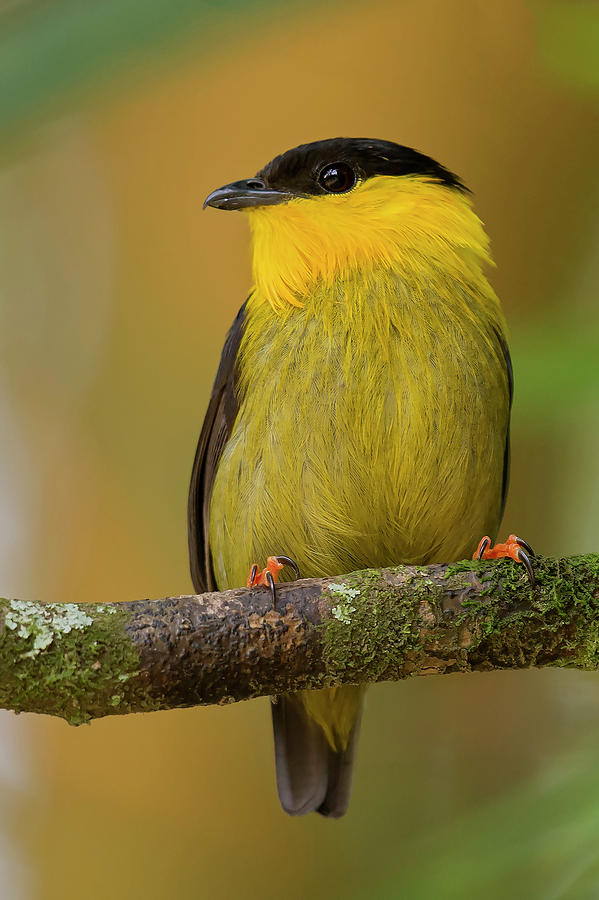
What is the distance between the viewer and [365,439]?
2.44m

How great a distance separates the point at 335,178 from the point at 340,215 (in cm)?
13

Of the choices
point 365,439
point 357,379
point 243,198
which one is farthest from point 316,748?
point 243,198

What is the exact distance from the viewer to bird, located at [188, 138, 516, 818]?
2.45 m

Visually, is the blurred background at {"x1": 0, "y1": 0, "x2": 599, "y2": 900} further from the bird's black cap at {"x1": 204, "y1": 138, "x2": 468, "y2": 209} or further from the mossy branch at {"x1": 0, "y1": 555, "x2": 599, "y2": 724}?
the mossy branch at {"x1": 0, "y1": 555, "x2": 599, "y2": 724}

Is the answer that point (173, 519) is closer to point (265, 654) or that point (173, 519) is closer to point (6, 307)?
point (6, 307)

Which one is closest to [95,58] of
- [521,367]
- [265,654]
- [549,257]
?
[521,367]

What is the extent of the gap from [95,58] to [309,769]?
243cm

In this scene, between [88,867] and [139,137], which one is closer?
[88,867]

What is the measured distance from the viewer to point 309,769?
303 cm

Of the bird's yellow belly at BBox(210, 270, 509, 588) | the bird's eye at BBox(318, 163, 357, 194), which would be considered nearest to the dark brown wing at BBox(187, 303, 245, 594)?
the bird's yellow belly at BBox(210, 270, 509, 588)

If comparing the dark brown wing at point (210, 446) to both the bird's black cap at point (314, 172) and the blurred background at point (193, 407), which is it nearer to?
the bird's black cap at point (314, 172)

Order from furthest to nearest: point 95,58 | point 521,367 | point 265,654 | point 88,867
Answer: point 88,867
point 265,654
point 521,367
point 95,58

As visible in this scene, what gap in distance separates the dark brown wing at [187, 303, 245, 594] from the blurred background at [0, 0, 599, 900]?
1.19 m

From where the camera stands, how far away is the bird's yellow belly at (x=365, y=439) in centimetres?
244
